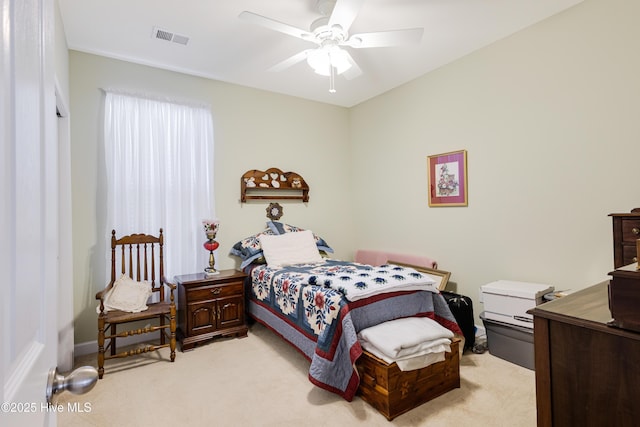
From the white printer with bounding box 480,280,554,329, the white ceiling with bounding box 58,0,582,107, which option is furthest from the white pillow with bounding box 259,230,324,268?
the white ceiling with bounding box 58,0,582,107

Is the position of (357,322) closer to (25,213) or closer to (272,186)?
(25,213)

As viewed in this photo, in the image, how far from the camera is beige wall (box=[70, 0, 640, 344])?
7.75ft

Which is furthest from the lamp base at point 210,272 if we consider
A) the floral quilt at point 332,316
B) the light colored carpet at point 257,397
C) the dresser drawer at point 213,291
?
the light colored carpet at point 257,397

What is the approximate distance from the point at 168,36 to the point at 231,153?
52.1 inches

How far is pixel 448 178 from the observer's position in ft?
11.2

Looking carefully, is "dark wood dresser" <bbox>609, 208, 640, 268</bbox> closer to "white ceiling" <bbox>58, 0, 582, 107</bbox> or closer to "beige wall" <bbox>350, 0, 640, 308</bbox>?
"beige wall" <bbox>350, 0, 640, 308</bbox>

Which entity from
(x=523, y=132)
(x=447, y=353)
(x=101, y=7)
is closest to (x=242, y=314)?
(x=447, y=353)

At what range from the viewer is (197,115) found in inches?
138

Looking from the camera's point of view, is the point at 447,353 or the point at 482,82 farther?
the point at 482,82

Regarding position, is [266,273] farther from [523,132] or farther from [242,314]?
[523,132]

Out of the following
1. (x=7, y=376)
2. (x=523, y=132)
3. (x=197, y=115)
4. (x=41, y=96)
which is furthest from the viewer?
(x=197, y=115)

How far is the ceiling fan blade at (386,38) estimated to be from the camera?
2127mm

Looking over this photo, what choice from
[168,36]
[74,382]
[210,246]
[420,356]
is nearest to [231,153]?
[210,246]

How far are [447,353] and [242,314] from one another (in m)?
1.97
